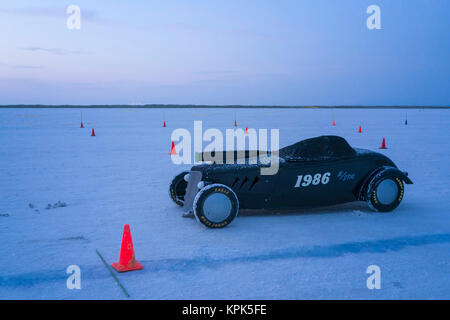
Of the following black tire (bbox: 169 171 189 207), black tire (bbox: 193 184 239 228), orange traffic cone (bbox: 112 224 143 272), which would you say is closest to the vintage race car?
black tire (bbox: 193 184 239 228)

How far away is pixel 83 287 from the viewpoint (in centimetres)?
431

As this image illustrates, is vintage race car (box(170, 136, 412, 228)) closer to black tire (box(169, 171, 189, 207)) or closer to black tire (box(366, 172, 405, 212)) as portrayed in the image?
black tire (box(366, 172, 405, 212))

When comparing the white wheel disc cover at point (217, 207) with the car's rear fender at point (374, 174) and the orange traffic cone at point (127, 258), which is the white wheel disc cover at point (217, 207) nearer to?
the orange traffic cone at point (127, 258)

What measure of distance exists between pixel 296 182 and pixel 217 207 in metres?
1.33

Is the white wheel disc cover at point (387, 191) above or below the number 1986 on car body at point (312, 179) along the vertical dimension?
below

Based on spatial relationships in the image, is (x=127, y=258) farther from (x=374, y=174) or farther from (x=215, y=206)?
(x=374, y=174)

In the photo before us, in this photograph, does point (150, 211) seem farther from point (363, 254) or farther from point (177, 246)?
point (363, 254)

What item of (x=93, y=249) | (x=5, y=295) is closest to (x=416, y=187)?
(x=93, y=249)

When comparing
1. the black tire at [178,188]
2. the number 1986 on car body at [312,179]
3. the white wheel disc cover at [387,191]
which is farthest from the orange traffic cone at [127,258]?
the white wheel disc cover at [387,191]

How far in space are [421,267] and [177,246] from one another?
281 cm

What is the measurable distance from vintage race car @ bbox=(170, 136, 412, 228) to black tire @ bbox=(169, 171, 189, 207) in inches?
5.8

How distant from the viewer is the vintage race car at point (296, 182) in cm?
626

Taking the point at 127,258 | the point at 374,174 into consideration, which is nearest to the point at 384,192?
the point at 374,174

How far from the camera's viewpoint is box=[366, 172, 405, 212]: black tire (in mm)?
6898
